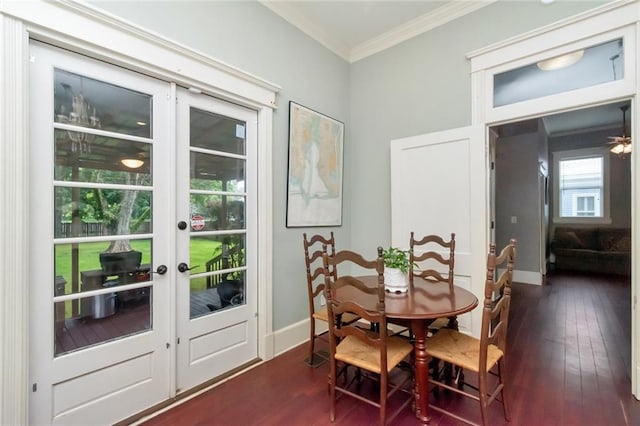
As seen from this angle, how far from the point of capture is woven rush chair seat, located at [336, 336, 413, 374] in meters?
1.79

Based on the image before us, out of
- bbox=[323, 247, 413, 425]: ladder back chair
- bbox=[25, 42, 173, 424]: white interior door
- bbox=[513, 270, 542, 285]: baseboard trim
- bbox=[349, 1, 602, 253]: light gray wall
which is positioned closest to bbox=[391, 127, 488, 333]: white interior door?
bbox=[349, 1, 602, 253]: light gray wall

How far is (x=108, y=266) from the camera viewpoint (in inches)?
75.3

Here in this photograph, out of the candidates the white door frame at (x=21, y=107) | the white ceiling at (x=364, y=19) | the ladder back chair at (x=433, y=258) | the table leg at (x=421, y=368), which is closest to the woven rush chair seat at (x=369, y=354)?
the table leg at (x=421, y=368)

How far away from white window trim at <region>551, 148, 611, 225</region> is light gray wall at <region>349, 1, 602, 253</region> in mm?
6162

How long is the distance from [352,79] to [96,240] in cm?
321

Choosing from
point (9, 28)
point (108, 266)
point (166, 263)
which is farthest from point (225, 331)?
point (9, 28)

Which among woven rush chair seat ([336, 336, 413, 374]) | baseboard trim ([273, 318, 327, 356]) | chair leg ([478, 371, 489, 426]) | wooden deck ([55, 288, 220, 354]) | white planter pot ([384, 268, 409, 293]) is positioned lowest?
baseboard trim ([273, 318, 327, 356])

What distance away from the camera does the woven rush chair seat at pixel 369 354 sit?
1789 mm

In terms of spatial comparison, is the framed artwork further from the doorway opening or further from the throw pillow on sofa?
the throw pillow on sofa

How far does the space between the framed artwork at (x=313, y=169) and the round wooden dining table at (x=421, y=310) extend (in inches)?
45.8

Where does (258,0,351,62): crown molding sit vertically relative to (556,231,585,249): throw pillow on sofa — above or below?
above

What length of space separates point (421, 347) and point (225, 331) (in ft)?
5.18

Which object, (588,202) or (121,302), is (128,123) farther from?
(588,202)

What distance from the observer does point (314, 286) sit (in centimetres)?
321
